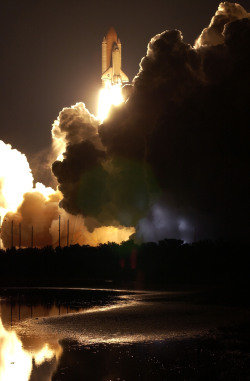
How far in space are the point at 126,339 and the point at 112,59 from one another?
80.1 m

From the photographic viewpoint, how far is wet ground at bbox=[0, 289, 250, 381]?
23.1 metres

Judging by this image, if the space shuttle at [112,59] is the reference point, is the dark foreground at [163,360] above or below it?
→ below

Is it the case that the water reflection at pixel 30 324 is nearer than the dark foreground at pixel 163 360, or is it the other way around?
the dark foreground at pixel 163 360

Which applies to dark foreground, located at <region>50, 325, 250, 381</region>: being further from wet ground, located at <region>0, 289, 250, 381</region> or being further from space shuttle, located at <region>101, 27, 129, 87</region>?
space shuttle, located at <region>101, 27, 129, 87</region>

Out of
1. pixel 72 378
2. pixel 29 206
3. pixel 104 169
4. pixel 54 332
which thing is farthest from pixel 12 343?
pixel 29 206

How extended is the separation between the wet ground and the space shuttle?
202 ft

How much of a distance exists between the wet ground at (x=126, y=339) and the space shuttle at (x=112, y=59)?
202 ft

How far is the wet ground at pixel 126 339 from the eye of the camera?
75.9ft

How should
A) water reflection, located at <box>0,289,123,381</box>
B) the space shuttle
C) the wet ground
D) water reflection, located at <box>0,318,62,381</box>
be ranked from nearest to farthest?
water reflection, located at <box>0,318,62,381</box>, the wet ground, water reflection, located at <box>0,289,123,381</box>, the space shuttle

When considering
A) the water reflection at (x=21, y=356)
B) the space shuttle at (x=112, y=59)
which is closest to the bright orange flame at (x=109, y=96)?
the space shuttle at (x=112, y=59)

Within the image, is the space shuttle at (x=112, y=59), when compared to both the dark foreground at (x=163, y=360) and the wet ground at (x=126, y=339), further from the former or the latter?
the dark foreground at (x=163, y=360)

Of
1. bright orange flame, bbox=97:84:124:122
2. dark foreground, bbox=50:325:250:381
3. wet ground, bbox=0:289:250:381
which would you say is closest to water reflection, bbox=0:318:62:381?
wet ground, bbox=0:289:250:381

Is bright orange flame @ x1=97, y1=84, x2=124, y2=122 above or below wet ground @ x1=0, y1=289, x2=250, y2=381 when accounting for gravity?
above

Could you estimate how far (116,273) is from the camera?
80.0m
